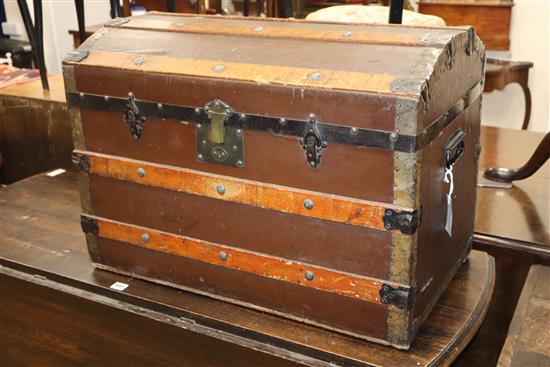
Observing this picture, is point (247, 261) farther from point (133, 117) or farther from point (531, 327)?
point (531, 327)

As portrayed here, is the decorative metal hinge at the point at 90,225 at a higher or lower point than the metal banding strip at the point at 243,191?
lower

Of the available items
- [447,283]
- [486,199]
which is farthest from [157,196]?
[486,199]

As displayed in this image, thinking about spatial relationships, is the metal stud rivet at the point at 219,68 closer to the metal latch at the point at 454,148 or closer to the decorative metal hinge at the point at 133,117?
the decorative metal hinge at the point at 133,117

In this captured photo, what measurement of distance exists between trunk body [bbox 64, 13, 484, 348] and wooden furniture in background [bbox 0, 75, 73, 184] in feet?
3.04

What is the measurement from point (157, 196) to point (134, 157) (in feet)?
0.31

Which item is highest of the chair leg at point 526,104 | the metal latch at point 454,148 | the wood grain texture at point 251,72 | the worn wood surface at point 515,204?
the wood grain texture at point 251,72

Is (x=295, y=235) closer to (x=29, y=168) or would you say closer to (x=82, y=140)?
(x=82, y=140)

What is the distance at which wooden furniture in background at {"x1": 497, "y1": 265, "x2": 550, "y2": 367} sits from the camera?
1.32 m

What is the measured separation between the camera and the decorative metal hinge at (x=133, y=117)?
128cm

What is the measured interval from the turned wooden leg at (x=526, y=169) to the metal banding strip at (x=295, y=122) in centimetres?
65

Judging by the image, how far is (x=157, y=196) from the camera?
133cm

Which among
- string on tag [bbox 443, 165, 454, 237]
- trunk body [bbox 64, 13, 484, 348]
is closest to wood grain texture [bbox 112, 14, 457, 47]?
trunk body [bbox 64, 13, 484, 348]

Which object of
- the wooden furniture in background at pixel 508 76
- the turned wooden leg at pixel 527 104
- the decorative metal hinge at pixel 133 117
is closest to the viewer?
the decorative metal hinge at pixel 133 117

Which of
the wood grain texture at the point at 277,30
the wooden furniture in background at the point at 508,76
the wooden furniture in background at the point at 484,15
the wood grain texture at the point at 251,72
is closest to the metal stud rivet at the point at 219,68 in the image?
the wood grain texture at the point at 251,72
